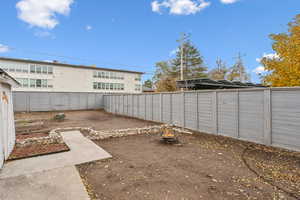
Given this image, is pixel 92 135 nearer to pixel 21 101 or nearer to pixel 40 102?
pixel 40 102

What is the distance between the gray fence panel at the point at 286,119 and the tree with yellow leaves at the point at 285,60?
3.22 meters

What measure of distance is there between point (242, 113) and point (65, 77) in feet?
78.1

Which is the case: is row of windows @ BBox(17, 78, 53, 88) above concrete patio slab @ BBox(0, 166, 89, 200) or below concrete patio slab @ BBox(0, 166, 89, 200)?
above

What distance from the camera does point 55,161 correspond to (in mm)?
3891

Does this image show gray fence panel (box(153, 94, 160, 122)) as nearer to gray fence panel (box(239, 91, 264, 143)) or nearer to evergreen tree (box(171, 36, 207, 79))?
gray fence panel (box(239, 91, 264, 143))

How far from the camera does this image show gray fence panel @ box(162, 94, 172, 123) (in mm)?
9312

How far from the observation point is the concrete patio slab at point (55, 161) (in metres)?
3.39

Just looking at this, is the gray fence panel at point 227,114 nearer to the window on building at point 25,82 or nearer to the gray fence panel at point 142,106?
the gray fence panel at point 142,106

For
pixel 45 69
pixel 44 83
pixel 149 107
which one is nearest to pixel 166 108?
pixel 149 107

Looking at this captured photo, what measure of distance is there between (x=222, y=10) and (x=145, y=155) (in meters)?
16.5

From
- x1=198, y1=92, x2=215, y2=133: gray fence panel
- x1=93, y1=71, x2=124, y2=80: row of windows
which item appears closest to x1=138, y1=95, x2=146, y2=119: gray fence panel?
x1=198, y1=92, x2=215, y2=133: gray fence panel

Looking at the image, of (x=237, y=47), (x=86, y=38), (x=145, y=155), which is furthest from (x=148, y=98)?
(x=237, y=47)

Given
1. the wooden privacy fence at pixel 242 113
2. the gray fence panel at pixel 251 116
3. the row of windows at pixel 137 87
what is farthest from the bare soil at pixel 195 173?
the row of windows at pixel 137 87

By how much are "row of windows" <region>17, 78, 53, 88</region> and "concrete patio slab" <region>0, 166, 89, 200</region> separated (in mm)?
21919
